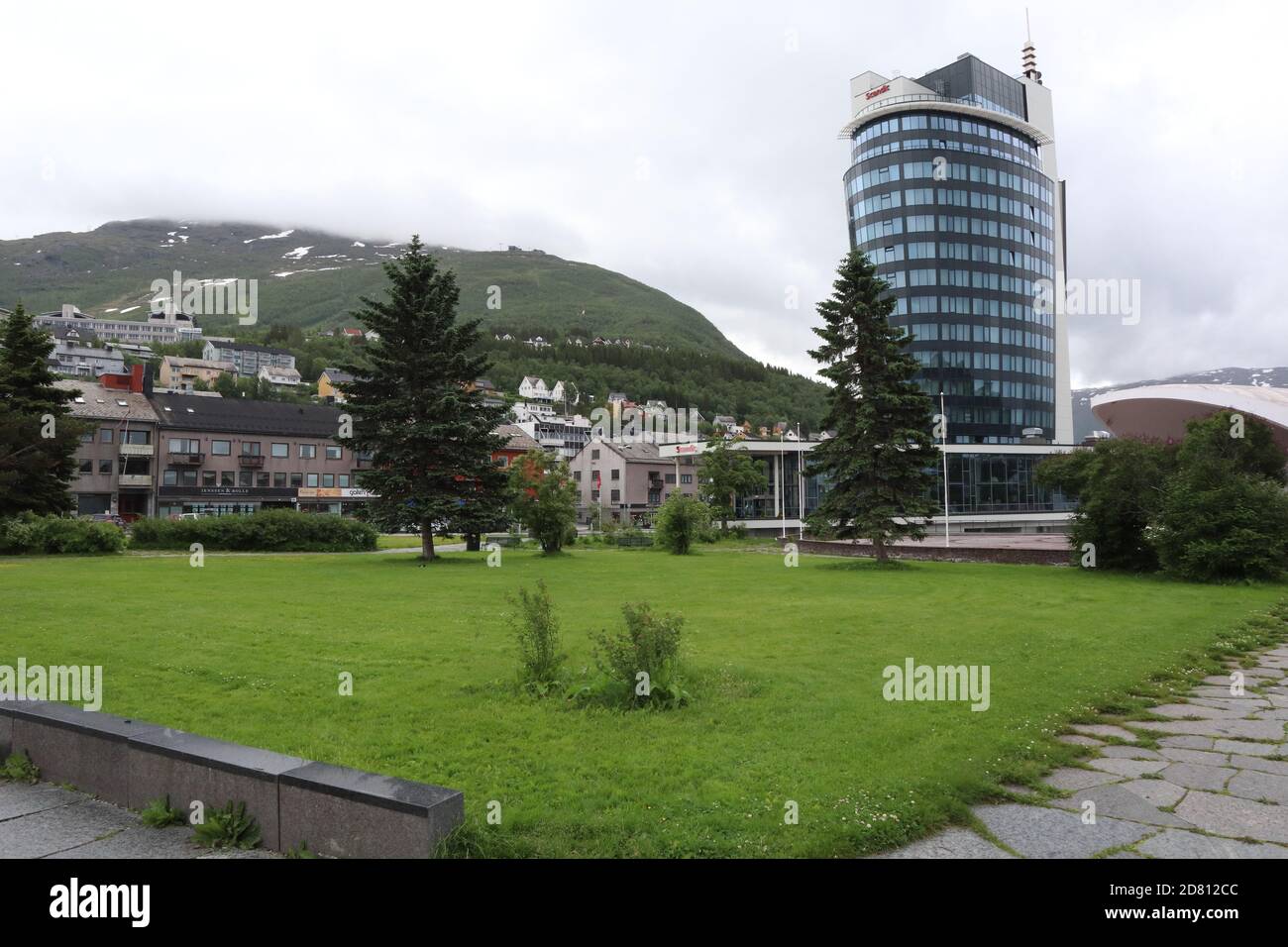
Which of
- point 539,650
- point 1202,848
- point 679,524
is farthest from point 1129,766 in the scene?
point 679,524

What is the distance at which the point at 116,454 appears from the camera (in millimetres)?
73250

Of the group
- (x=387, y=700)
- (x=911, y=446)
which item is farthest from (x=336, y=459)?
(x=387, y=700)

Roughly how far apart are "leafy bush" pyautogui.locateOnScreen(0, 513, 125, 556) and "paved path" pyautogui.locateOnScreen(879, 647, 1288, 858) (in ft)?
130

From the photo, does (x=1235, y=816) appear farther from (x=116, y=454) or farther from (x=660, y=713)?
(x=116, y=454)

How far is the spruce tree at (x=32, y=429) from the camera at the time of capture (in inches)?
1307

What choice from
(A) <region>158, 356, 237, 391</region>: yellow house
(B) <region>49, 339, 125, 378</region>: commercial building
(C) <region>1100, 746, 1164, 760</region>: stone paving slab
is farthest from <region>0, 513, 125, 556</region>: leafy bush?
(B) <region>49, 339, 125, 378</region>: commercial building

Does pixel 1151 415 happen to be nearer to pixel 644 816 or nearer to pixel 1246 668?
pixel 1246 668

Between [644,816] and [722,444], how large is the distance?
6694cm

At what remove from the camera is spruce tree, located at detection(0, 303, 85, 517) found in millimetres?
33188

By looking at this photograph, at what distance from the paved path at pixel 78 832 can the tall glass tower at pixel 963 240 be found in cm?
10059

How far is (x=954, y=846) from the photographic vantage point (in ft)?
17.1

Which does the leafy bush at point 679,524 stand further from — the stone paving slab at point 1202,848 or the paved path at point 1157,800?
the stone paving slab at point 1202,848

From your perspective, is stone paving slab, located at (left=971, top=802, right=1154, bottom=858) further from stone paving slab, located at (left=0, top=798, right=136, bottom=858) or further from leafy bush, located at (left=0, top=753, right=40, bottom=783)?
leafy bush, located at (left=0, top=753, right=40, bottom=783)

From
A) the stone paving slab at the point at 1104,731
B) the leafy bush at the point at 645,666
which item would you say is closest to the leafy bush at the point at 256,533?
the leafy bush at the point at 645,666
